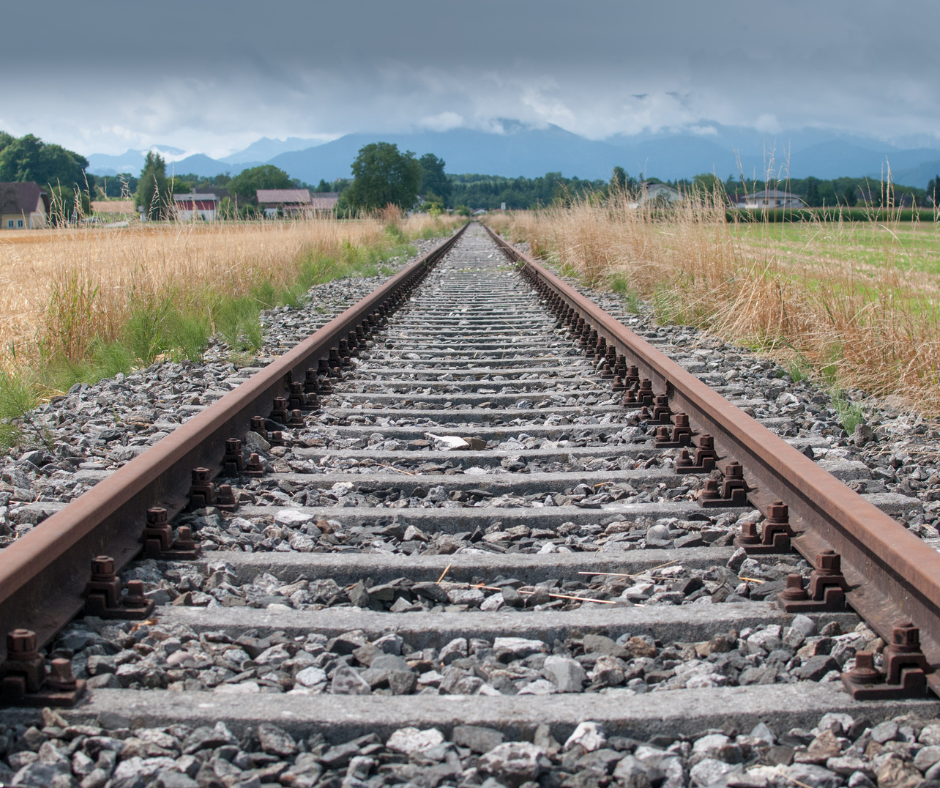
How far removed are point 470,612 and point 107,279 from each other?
5465 mm

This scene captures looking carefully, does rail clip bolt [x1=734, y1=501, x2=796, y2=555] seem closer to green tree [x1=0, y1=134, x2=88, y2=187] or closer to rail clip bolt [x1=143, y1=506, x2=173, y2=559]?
rail clip bolt [x1=143, y1=506, x2=173, y2=559]

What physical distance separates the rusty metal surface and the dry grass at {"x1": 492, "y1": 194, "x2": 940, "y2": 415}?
3.52m

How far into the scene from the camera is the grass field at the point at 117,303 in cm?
578

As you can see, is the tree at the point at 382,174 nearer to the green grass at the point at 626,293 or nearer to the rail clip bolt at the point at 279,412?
the green grass at the point at 626,293

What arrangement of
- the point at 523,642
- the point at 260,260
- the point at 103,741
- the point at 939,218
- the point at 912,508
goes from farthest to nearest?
the point at 260,260 → the point at 939,218 → the point at 912,508 → the point at 523,642 → the point at 103,741

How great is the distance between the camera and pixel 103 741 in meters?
1.73

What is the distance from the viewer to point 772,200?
24.7 feet

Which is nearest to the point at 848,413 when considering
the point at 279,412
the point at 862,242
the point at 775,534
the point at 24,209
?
the point at 775,534

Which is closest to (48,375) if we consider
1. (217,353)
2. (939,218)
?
(217,353)

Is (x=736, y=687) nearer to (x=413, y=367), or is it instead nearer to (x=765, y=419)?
(x=765, y=419)

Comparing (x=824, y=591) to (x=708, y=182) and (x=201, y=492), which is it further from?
(x=708, y=182)

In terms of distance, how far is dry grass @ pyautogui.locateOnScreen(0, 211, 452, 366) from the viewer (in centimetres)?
614

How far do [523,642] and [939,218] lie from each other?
13.4 ft

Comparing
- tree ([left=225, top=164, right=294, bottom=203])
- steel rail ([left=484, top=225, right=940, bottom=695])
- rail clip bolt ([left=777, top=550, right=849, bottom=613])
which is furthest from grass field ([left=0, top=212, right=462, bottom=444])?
tree ([left=225, top=164, right=294, bottom=203])
